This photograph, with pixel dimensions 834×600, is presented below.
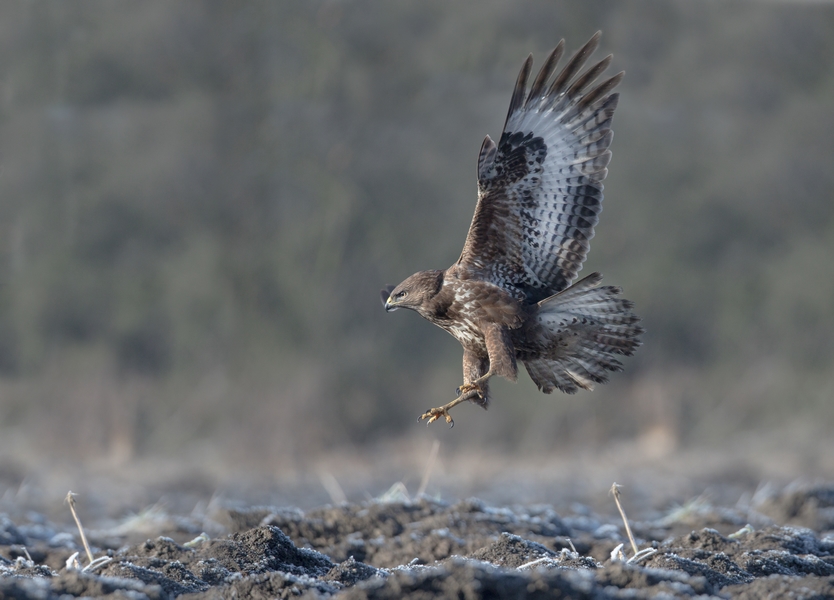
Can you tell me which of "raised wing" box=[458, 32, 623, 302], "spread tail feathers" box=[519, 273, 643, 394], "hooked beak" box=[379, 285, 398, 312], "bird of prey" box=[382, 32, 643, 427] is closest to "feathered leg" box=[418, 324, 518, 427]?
"bird of prey" box=[382, 32, 643, 427]

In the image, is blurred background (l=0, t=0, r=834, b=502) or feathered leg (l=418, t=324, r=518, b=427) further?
blurred background (l=0, t=0, r=834, b=502)

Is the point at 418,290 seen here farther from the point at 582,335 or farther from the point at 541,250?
the point at 582,335

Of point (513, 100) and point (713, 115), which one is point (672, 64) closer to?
point (713, 115)

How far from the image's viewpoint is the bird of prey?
531 cm

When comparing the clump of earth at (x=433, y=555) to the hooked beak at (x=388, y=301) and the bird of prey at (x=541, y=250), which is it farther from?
the hooked beak at (x=388, y=301)

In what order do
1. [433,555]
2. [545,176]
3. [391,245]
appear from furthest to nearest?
[391,245] → [545,176] → [433,555]

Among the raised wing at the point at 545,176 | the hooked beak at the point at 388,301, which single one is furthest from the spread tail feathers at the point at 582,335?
the hooked beak at the point at 388,301

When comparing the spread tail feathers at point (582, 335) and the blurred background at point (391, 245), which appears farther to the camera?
the blurred background at point (391, 245)

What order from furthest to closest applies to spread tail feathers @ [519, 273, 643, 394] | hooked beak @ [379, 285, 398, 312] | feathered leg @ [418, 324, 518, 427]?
hooked beak @ [379, 285, 398, 312]
spread tail feathers @ [519, 273, 643, 394]
feathered leg @ [418, 324, 518, 427]

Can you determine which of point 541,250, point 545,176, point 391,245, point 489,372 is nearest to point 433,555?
point 489,372

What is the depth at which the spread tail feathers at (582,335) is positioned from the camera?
17.3 ft

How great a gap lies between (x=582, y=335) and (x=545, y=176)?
3.03 feet

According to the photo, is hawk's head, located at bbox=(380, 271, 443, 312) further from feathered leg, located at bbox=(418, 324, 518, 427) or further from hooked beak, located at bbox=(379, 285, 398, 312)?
feathered leg, located at bbox=(418, 324, 518, 427)

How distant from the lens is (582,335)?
5.45m
